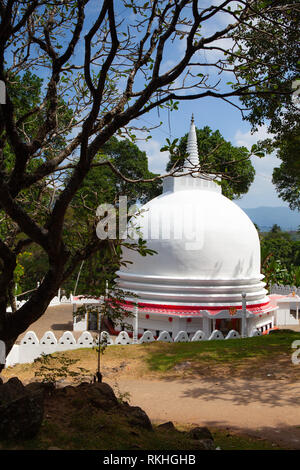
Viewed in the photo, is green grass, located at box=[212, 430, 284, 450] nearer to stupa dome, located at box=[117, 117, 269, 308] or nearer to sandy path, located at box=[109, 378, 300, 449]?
sandy path, located at box=[109, 378, 300, 449]

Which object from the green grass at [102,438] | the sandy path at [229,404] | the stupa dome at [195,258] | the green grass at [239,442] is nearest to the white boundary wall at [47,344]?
the stupa dome at [195,258]

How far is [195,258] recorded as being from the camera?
18.1 m

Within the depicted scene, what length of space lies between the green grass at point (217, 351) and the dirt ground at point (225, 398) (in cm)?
81

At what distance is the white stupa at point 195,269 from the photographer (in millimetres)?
17266

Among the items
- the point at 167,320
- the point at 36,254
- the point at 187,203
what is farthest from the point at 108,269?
the point at 36,254

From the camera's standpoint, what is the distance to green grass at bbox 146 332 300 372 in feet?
37.7

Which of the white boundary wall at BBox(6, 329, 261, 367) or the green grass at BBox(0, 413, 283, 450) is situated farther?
the white boundary wall at BBox(6, 329, 261, 367)

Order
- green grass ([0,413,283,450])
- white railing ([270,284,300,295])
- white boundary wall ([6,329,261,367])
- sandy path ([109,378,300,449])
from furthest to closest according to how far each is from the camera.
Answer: white railing ([270,284,300,295]) → white boundary wall ([6,329,261,367]) → sandy path ([109,378,300,449]) → green grass ([0,413,283,450])

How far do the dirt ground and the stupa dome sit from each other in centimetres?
635

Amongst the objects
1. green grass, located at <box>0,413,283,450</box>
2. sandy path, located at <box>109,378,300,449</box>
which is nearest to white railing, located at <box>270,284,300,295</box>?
sandy path, located at <box>109,378,300,449</box>

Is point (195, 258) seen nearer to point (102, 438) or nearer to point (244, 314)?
point (244, 314)

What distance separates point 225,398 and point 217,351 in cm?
436
